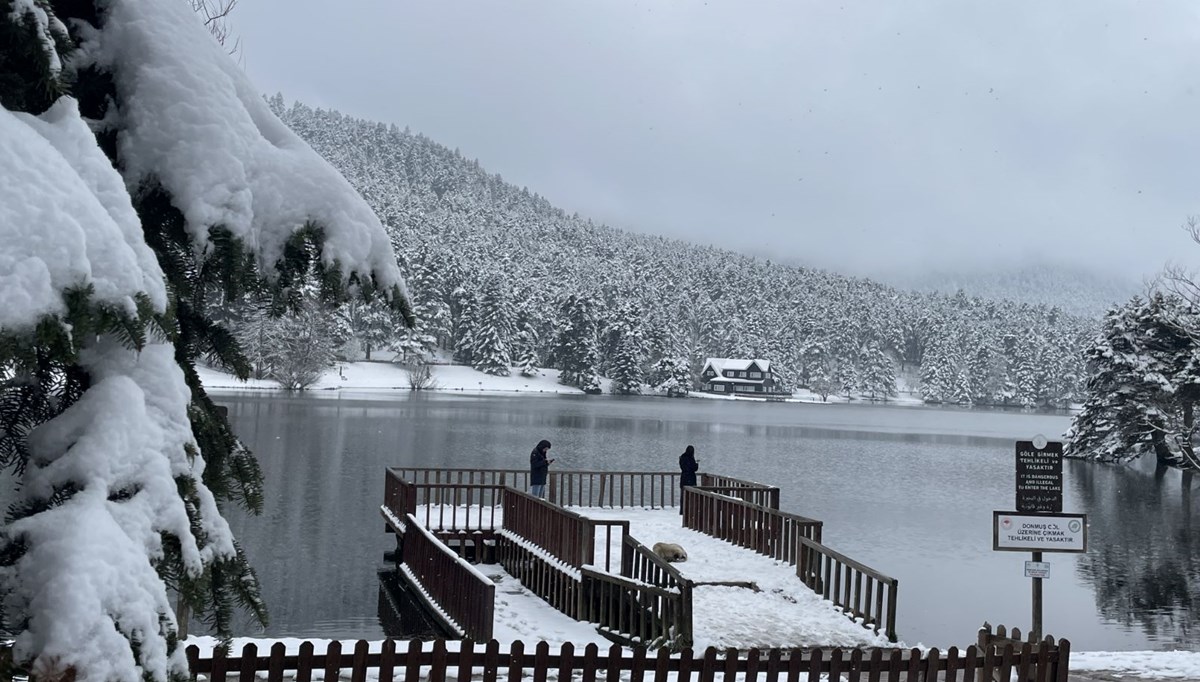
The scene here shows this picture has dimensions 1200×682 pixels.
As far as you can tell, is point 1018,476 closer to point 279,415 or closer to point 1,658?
point 1,658

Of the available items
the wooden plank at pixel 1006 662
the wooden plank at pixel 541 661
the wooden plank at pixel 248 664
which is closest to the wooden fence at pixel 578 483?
the wooden plank at pixel 541 661

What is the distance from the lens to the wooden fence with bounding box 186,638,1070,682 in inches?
262

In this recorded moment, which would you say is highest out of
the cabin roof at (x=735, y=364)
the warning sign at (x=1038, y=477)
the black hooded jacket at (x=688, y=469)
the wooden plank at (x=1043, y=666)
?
the cabin roof at (x=735, y=364)

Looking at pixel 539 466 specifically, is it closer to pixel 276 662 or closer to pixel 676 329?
pixel 276 662

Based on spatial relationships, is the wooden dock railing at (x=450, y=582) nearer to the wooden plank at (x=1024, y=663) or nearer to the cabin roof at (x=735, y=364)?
the wooden plank at (x=1024, y=663)

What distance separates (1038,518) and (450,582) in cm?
787

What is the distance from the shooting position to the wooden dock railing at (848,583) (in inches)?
446

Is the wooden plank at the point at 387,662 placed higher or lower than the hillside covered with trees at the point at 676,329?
lower

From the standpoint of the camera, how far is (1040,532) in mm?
11375

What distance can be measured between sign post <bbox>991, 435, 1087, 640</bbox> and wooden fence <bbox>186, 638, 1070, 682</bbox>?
316 cm

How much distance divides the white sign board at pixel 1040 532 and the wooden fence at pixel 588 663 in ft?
10.3

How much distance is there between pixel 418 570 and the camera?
16.8 metres

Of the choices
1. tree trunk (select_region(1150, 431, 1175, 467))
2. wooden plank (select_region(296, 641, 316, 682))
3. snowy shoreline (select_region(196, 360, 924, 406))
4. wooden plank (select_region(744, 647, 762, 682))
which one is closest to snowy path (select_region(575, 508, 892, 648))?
wooden plank (select_region(744, 647, 762, 682))

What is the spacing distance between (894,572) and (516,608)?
12.9 meters
